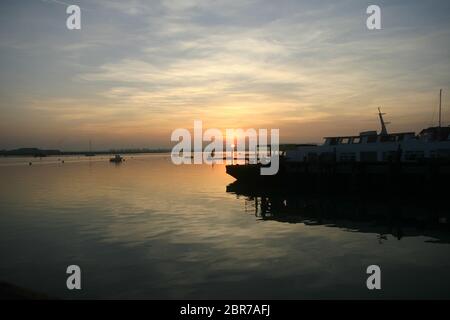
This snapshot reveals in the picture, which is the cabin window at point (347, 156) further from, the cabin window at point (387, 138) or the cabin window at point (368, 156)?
the cabin window at point (387, 138)

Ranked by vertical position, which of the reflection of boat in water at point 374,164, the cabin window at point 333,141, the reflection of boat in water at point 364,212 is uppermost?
the cabin window at point 333,141

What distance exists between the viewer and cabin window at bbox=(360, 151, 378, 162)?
54750 millimetres

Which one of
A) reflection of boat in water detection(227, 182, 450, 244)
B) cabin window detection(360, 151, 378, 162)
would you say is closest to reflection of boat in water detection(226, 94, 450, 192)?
cabin window detection(360, 151, 378, 162)

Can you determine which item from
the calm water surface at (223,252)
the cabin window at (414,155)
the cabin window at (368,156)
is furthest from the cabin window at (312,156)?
the calm water surface at (223,252)

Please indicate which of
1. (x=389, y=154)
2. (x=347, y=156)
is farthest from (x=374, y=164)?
(x=347, y=156)

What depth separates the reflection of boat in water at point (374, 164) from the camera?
46688 millimetres

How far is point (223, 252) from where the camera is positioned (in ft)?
76.8

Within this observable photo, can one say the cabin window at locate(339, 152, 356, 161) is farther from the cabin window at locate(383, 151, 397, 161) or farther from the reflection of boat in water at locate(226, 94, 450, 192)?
the cabin window at locate(383, 151, 397, 161)
